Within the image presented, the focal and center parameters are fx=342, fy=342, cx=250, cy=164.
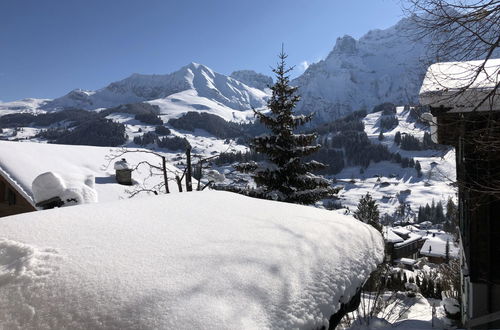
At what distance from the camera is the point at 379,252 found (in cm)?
322

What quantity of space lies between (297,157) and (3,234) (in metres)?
13.6

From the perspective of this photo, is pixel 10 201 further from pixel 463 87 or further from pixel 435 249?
pixel 435 249

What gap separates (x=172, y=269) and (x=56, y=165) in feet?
55.8

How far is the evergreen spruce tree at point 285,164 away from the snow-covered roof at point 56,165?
4.38 m

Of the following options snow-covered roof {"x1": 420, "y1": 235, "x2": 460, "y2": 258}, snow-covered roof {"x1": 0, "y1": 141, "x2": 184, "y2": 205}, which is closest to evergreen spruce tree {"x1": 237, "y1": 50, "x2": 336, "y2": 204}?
snow-covered roof {"x1": 0, "y1": 141, "x2": 184, "y2": 205}

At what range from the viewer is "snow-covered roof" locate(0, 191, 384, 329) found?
4.67 feet

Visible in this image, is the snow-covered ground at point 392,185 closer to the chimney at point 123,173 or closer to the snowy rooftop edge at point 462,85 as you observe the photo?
the chimney at point 123,173

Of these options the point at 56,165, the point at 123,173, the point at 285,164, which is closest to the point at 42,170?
the point at 56,165

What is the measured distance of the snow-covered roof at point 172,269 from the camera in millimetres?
1423

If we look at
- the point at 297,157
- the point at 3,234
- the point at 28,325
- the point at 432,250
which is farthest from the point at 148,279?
the point at 432,250

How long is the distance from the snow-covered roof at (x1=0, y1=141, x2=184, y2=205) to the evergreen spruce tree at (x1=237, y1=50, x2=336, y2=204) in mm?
4376

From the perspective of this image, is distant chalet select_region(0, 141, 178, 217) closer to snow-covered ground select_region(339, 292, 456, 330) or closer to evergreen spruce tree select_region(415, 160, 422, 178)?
snow-covered ground select_region(339, 292, 456, 330)

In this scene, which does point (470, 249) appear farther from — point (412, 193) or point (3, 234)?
point (412, 193)

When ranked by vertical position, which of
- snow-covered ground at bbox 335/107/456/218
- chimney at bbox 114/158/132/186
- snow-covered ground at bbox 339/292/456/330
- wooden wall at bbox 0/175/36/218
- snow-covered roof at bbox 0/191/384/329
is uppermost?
snow-covered roof at bbox 0/191/384/329
